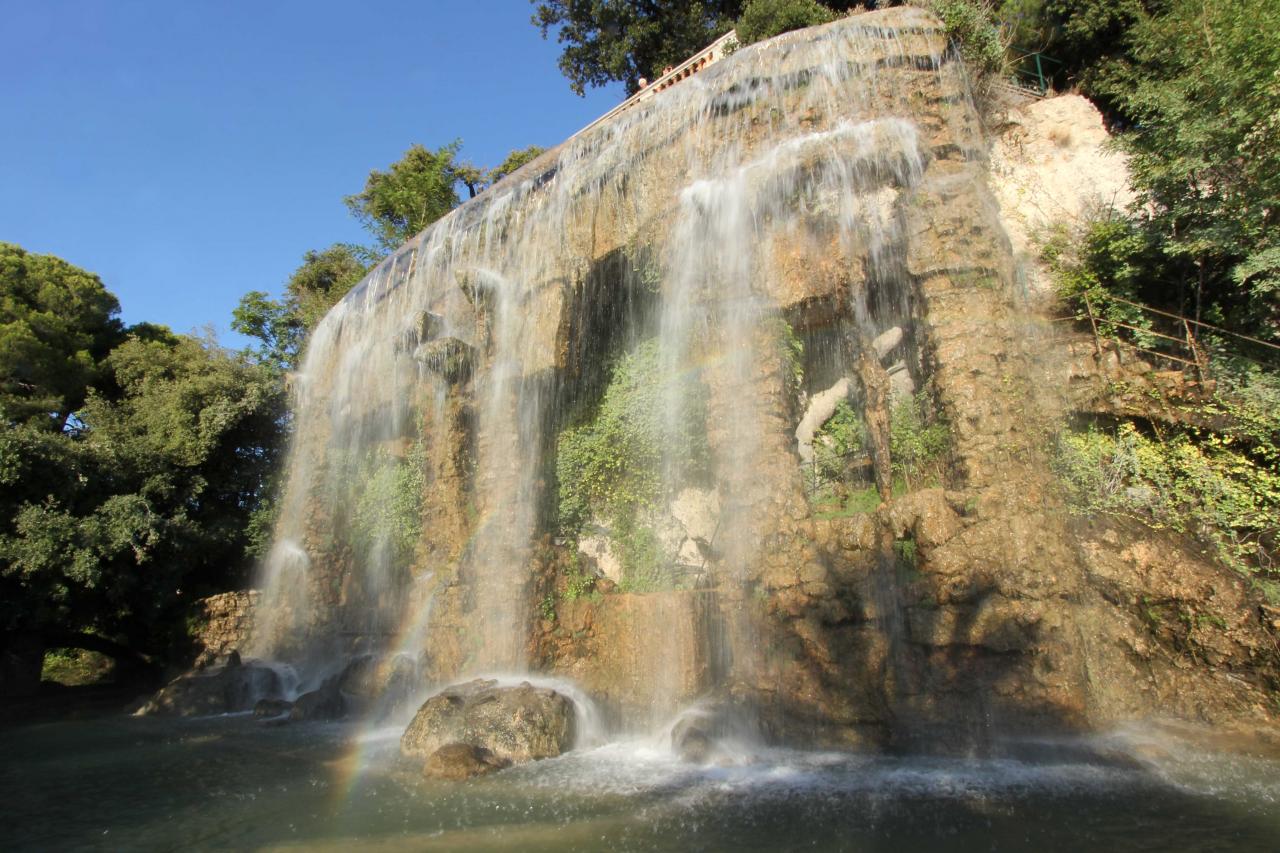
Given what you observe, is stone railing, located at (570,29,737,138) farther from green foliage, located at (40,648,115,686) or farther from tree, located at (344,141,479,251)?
green foliage, located at (40,648,115,686)

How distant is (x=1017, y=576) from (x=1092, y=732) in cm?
159

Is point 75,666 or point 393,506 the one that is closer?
point 393,506

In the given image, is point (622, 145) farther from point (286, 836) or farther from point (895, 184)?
point (286, 836)

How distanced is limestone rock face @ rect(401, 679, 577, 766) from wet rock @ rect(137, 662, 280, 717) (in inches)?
286

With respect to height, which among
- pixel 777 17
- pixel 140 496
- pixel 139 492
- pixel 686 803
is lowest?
pixel 686 803

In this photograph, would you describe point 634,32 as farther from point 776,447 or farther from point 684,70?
point 776,447

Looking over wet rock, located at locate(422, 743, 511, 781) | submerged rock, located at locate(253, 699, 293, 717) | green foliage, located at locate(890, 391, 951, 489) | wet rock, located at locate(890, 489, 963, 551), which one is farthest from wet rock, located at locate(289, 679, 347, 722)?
green foliage, located at locate(890, 391, 951, 489)

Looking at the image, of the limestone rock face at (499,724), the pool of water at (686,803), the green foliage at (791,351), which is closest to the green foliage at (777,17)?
the green foliage at (791,351)

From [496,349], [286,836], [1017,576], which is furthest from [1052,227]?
[286,836]

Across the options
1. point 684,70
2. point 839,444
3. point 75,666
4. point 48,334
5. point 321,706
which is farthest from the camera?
point 75,666

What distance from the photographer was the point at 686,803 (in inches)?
246

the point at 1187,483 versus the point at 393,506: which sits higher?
the point at 393,506

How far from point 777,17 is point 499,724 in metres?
16.1

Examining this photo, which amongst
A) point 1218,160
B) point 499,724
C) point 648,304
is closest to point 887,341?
point 648,304
